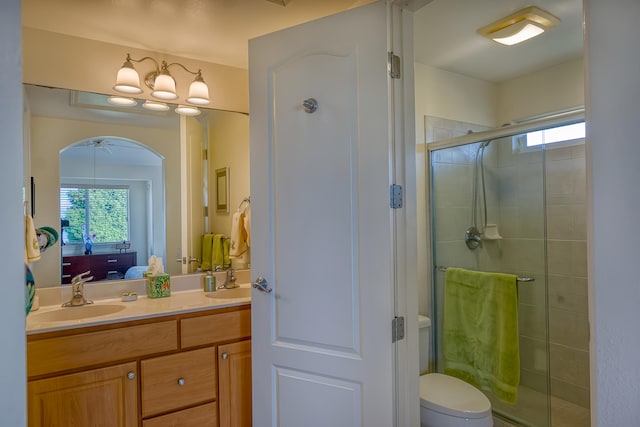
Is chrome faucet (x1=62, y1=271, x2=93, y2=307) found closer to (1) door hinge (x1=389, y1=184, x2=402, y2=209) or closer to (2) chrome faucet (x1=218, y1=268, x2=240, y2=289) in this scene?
(2) chrome faucet (x1=218, y1=268, x2=240, y2=289)

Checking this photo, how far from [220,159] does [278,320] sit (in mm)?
1307

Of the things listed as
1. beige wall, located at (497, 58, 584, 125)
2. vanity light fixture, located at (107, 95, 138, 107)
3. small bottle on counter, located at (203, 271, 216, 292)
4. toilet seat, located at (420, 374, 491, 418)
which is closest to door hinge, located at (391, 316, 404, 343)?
toilet seat, located at (420, 374, 491, 418)

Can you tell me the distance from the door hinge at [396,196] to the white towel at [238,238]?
1.35 metres

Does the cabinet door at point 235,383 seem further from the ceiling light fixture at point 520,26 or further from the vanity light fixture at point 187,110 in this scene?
the ceiling light fixture at point 520,26

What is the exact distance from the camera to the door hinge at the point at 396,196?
4.62ft

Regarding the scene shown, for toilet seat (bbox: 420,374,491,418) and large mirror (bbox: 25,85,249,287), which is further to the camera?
large mirror (bbox: 25,85,249,287)

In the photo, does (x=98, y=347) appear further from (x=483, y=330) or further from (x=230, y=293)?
(x=483, y=330)

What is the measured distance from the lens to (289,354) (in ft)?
5.38

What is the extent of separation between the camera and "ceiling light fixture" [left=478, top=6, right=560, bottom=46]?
6.32ft

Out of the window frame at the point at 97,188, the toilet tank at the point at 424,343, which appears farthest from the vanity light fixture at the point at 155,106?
the toilet tank at the point at 424,343

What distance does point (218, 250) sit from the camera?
253cm

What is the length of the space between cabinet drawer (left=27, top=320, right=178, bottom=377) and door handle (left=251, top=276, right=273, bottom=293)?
0.49m

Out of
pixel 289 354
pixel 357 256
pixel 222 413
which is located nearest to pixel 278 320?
pixel 289 354

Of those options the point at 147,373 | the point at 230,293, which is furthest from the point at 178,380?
the point at 230,293
